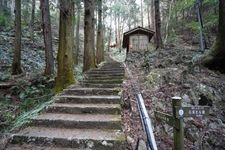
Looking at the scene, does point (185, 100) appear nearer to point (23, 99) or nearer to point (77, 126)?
point (77, 126)

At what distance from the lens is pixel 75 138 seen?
15.5 ft

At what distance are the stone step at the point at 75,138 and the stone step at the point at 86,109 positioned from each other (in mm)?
890

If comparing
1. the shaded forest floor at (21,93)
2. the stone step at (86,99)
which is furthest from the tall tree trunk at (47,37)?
the stone step at (86,99)

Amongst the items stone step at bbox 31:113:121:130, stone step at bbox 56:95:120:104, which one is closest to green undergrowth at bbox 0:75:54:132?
stone step at bbox 56:95:120:104

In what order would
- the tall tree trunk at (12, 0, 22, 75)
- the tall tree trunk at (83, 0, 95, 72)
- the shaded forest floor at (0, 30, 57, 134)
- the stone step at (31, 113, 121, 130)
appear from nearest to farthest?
the stone step at (31, 113, 121, 130) < the shaded forest floor at (0, 30, 57, 134) < the tall tree trunk at (83, 0, 95, 72) < the tall tree trunk at (12, 0, 22, 75)

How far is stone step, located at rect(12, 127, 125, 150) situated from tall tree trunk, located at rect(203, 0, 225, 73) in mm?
7548

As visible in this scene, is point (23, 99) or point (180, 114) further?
point (23, 99)

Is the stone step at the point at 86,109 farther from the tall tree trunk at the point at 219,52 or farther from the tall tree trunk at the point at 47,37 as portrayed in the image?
the tall tree trunk at the point at 219,52

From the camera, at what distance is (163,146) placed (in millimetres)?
5367

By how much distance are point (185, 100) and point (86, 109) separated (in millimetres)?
4079

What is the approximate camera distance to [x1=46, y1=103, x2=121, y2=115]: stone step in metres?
5.89

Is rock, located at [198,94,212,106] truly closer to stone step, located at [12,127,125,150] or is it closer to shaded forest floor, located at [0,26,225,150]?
shaded forest floor, located at [0,26,225,150]

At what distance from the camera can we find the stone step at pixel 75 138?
4.55 m

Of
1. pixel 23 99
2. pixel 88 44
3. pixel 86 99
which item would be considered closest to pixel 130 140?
pixel 86 99
